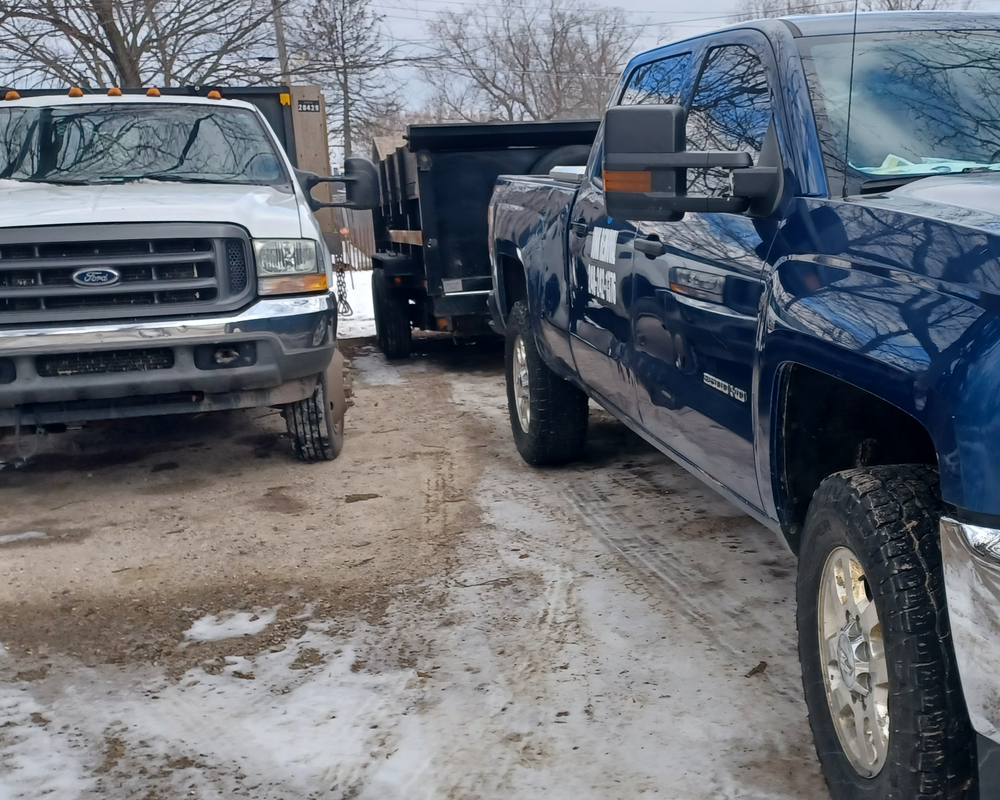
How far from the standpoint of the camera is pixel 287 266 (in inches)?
226

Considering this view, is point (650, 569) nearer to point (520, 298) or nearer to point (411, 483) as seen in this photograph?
point (411, 483)

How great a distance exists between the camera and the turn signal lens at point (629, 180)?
3012mm

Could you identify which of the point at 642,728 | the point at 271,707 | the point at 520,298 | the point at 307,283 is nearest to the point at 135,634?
the point at 271,707

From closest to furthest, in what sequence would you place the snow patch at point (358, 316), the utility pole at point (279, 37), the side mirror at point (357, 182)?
the side mirror at point (357, 182)
the snow patch at point (358, 316)
the utility pole at point (279, 37)

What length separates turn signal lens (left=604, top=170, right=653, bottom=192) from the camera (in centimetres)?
301

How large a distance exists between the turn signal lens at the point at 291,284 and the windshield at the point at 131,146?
0.99 metres

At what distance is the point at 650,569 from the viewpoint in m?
4.38

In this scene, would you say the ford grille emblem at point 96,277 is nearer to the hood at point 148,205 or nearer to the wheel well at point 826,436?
the hood at point 148,205

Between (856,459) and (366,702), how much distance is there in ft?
5.30

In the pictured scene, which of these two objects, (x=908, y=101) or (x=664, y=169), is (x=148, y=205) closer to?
(x=664, y=169)

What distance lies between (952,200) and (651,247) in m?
1.36

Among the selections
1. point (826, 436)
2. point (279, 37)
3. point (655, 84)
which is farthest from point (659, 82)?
point (279, 37)

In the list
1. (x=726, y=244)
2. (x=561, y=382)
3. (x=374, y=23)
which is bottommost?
(x=561, y=382)

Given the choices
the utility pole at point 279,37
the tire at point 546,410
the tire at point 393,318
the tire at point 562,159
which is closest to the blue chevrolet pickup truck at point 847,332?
the tire at point 546,410
